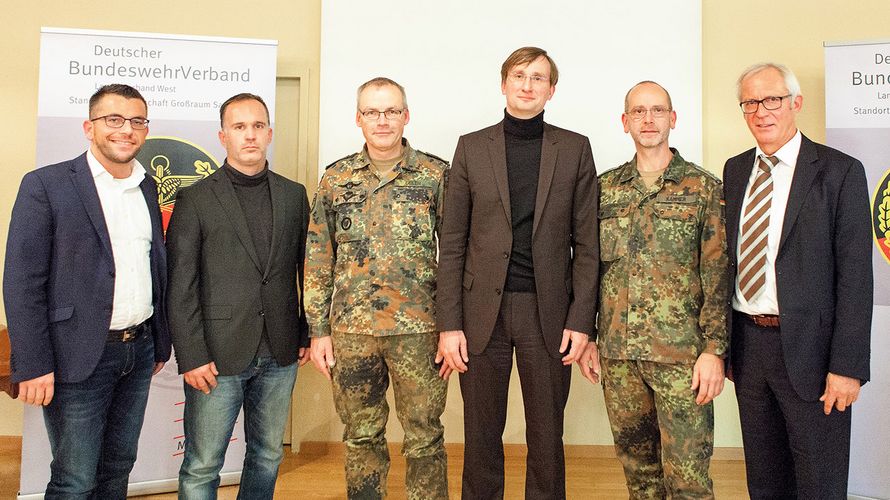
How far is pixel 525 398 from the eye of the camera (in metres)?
2.15

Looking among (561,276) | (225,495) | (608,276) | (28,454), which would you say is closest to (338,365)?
(561,276)

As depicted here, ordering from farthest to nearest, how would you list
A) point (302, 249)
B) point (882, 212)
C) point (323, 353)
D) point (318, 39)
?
point (318, 39), point (882, 212), point (302, 249), point (323, 353)

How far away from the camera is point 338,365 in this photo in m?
2.21

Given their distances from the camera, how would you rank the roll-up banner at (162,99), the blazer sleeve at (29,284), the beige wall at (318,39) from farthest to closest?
the beige wall at (318,39)
the roll-up banner at (162,99)
the blazer sleeve at (29,284)

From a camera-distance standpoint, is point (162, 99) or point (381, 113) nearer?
point (381, 113)

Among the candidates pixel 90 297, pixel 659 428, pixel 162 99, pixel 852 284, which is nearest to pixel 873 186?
pixel 852 284

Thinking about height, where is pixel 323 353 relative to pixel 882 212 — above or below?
below

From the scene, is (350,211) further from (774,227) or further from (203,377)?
(774,227)

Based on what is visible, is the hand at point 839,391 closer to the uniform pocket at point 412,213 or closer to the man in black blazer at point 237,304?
the uniform pocket at point 412,213

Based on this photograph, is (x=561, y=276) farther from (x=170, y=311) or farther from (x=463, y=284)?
(x=170, y=311)

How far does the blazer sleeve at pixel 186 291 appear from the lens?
2.10m

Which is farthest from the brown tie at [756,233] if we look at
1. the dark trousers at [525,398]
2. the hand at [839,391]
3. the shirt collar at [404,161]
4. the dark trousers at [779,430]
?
the shirt collar at [404,161]

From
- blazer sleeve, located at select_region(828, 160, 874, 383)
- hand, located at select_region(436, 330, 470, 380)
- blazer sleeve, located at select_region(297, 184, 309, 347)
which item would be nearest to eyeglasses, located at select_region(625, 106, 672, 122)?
blazer sleeve, located at select_region(828, 160, 874, 383)

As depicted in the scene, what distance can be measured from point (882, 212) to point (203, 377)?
3249mm
